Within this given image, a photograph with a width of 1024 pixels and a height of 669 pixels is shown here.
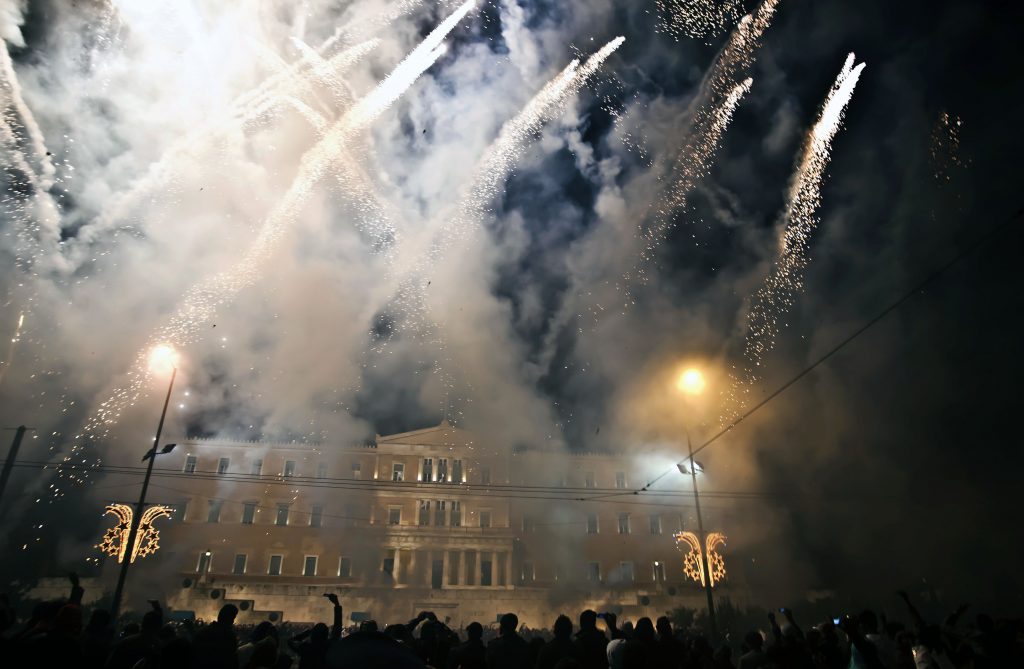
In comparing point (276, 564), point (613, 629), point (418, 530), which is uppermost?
point (418, 530)

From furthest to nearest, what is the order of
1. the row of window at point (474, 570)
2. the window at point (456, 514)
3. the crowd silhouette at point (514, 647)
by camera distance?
the window at point (456, 514) < the row of window at point (474, 570) < the crowd silhouette at point (514, 647)

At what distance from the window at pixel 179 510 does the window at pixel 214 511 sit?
Result: 6.60ft

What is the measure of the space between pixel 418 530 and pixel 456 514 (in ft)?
13.4

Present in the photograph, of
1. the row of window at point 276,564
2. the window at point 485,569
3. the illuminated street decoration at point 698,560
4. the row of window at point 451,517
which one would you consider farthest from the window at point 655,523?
the row of window at point 276,564

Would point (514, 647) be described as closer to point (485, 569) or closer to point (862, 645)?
point (862, 645)

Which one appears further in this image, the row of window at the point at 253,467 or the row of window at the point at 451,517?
the row of window at the point at 253,467

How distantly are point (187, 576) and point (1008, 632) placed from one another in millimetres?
54332

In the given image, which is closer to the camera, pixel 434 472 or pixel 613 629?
pixel 613 629

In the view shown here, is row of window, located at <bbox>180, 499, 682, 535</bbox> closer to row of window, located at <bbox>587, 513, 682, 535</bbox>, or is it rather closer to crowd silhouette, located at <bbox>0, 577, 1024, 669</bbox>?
row of window, located at <bbox>587, 513, 682, 535</bbox>

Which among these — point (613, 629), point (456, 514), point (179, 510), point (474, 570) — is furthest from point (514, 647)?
point (179, 510)

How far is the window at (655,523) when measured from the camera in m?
57.7

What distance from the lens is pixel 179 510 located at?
52.7 metres

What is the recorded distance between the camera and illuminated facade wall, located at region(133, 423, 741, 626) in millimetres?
49844

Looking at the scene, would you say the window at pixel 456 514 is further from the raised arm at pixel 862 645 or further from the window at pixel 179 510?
the raised arm at pixel 862 645
